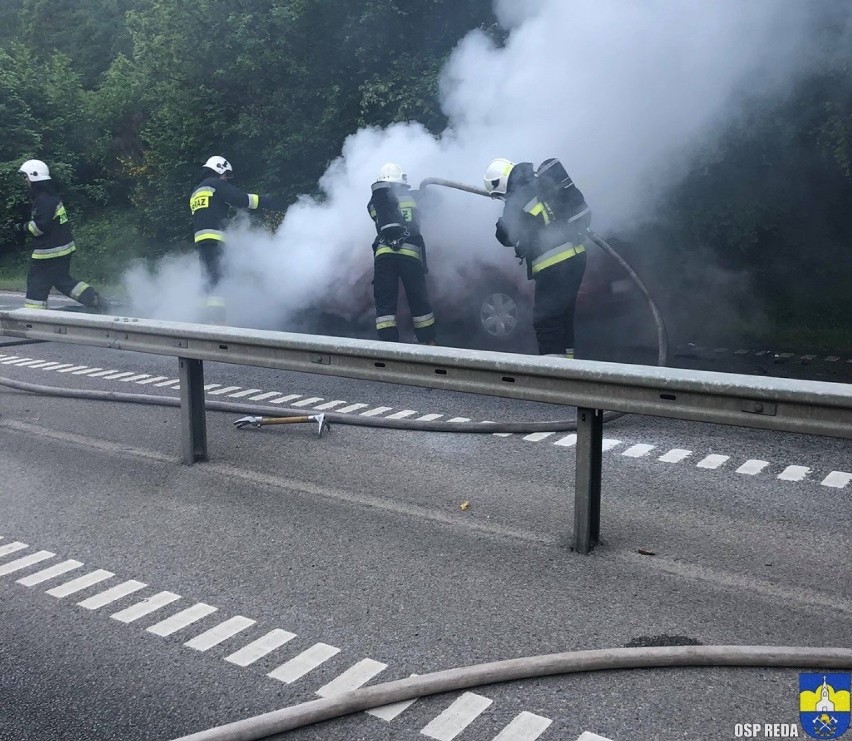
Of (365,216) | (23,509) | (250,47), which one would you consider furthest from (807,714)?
(250,47)

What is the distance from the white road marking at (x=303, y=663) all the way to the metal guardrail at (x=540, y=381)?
1385 mm

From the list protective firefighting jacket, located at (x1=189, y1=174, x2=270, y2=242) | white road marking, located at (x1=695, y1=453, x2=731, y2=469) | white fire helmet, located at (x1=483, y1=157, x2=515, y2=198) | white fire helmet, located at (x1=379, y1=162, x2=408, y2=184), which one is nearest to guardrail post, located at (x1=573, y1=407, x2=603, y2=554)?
white road marking, located at (x1=695, y1=453, x2=731, y2=469)

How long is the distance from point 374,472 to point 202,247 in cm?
566

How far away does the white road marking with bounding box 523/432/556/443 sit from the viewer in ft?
20.7

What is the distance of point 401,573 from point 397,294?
5.11m

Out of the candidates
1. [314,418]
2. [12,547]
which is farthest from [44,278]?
[12,547]

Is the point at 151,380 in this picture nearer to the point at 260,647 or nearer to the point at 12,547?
the point at 12,547

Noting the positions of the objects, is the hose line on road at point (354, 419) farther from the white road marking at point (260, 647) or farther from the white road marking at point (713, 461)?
the white road marking at point (260, 647)

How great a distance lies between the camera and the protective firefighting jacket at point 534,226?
24.7ft

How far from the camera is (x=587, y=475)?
427cm

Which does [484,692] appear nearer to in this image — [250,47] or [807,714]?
[807,714]

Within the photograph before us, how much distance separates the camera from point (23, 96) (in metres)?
23.6

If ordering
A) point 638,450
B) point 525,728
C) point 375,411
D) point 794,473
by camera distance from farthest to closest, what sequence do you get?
point 375,411 < point 638,450 < point 794,473 < point 525,728

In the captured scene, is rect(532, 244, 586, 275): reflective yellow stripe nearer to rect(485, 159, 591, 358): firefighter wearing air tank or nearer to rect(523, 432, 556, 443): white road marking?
rect(485, 159, 591, 358): firefighter wearing air tank
